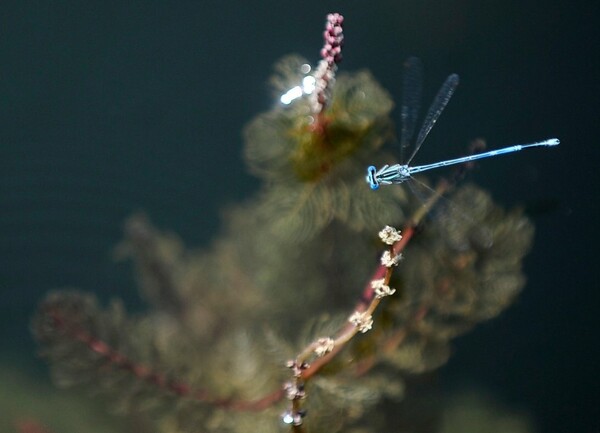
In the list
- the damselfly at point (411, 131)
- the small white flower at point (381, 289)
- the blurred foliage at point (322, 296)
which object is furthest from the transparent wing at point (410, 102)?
the small white flower at point (381, 289)

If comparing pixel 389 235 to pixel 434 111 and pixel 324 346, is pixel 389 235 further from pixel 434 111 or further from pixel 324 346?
pixel 434 111

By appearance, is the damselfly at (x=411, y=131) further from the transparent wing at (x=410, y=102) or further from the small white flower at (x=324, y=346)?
the small white flower at (x=324, y=346)

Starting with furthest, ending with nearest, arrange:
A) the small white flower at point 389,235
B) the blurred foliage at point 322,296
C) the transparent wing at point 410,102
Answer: the transparent wing at point 410,102 → the blurred foliage at point 322,296 → the small white flower at point 389,235

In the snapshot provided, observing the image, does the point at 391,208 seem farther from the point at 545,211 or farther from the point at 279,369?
the point at 545,211

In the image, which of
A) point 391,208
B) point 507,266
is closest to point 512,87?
point 507,266

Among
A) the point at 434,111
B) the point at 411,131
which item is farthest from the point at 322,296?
the point at 434,111
